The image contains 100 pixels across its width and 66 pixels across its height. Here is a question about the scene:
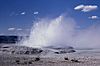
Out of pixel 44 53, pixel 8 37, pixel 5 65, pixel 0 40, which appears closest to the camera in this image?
pixel 5 65

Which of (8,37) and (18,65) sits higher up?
(8,37)

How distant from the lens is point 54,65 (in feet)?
157

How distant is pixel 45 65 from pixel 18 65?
4367mm

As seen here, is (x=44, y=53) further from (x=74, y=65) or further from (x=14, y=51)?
(x=74, y=65)

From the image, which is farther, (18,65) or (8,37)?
(8,37)

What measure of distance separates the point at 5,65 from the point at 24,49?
124 feet

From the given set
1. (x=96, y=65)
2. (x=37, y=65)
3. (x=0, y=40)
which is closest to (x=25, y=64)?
(x=37, y=65)

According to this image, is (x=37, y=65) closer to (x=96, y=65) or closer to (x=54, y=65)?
(x=54, y=65)

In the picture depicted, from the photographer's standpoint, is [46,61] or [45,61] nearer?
[46,61]

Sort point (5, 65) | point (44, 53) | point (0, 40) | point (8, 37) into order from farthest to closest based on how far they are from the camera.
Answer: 1. point (8, 37)
2. point (0, 40)
3. point (44, 53)
4. point (5, 65)


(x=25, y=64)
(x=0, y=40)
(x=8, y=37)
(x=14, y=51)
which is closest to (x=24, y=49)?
(x=14, y=51)

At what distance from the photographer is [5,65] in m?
46.1

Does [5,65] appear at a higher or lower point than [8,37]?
lower

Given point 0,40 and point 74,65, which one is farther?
point 0,40
